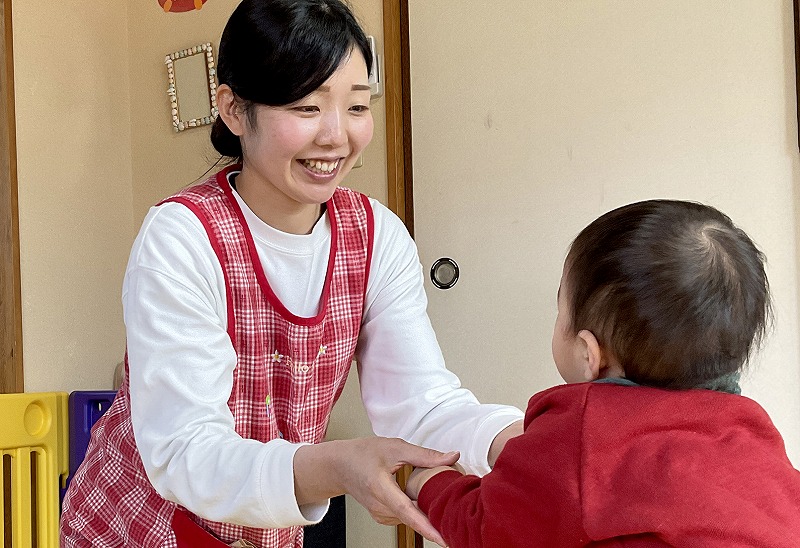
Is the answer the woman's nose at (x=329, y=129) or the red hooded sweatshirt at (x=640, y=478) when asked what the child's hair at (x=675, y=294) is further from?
the woman's nose at (x=329, y=129)

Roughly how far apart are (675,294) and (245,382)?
0.60m

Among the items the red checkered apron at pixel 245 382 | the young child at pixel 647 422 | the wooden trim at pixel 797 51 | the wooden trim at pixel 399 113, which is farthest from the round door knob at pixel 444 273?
the young child at pixel 647 422

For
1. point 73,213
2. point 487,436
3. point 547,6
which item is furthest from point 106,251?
Answer: point 487,436

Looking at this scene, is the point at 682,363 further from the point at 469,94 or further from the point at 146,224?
the point at 469,94

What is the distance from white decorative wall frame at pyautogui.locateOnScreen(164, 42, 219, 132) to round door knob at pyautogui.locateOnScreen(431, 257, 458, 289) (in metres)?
0.85

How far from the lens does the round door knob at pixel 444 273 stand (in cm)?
240

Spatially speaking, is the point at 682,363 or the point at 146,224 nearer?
the point at 682,363

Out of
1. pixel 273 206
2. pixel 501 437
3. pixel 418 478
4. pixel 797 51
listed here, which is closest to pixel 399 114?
pixel 797 51

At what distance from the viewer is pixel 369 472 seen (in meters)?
1.00

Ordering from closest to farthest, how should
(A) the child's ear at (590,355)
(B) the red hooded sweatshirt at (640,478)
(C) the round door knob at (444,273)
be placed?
(B) the red hooded sweatshirt at (640,478)
(A) the child's ear at (590,355)
(C) the round door knob at (444,273)

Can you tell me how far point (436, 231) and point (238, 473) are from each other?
1.45 meters

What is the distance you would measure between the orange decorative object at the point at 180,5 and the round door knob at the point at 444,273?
3.54ft

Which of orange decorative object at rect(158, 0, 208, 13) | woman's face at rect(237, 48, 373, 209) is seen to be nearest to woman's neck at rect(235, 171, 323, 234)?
woman's face at rect(237, 48, 373, 209)

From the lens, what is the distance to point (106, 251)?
2934 millimetres
